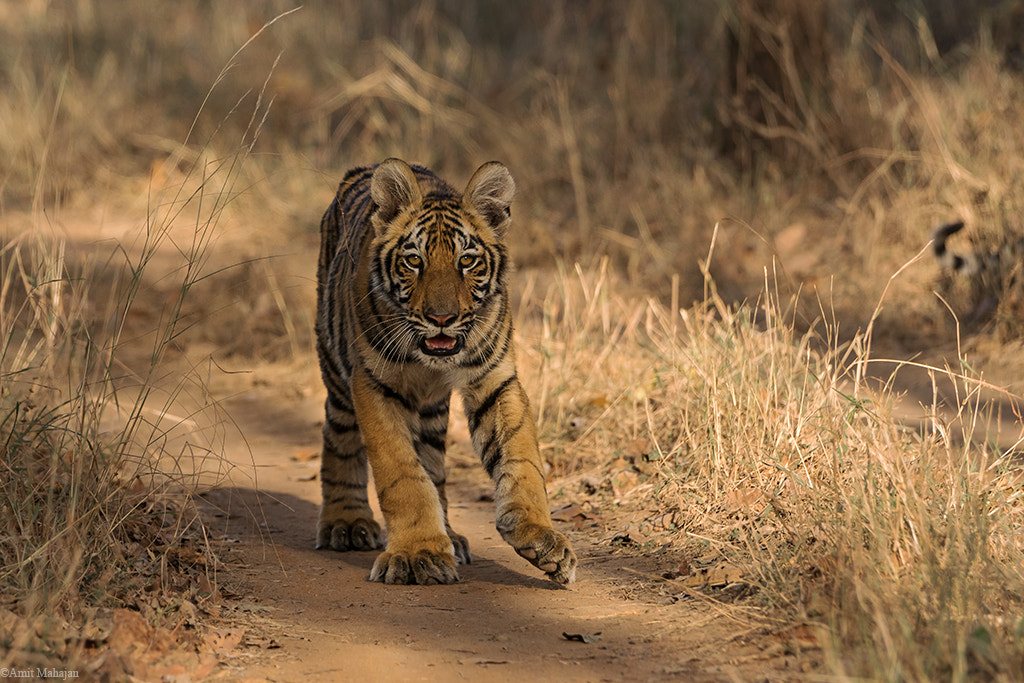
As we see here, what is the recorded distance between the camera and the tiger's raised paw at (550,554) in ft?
12.8

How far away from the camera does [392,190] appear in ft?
14.5

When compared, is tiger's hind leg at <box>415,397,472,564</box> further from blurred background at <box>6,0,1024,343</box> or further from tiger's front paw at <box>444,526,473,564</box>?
blurred background at <box>6,0,1024,343</box>

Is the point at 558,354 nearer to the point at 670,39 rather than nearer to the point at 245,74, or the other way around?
the point at 670,39

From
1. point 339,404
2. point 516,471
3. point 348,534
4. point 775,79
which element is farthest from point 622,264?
point 516,471

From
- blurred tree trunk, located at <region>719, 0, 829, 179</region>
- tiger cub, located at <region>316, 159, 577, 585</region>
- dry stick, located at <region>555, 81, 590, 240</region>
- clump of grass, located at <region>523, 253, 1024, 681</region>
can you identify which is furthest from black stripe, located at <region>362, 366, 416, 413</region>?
blurred tree trunk, located at <region>719, 0, 829, 179</region>

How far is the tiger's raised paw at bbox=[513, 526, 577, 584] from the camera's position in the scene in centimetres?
390

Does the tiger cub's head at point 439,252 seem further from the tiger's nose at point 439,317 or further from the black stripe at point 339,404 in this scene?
the black stripe at point 339,404

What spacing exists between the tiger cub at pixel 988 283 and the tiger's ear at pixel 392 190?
10.9ft

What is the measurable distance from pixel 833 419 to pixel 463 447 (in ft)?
8.36

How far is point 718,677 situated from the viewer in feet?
10.1

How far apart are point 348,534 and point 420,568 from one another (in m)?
0.86

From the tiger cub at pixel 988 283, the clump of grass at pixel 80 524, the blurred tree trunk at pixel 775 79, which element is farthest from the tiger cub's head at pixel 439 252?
the blurred tree trunk at pixel 775 79

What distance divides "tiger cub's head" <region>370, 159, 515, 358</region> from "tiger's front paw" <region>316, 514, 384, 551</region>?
1.08m

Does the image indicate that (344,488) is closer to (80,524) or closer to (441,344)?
(441,344)
